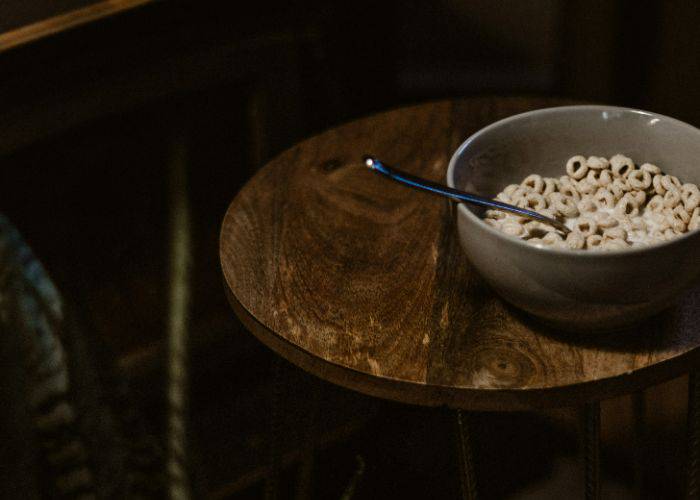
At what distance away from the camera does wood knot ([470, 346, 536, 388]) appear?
0.53 meters

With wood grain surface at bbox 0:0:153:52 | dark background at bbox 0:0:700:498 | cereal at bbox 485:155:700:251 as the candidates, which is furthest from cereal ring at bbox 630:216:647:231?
wood grain surface at bbox 0:0:153:52

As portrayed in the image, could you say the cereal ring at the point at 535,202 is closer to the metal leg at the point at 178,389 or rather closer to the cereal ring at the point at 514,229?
the cereal ring at the point at 514,229

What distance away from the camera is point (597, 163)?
0.66 meters

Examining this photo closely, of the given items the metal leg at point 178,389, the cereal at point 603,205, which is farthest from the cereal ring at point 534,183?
the metal leg at point 178,389

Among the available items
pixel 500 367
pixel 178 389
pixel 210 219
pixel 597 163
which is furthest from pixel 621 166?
pixel 210 219

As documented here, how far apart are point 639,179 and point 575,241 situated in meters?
0.13

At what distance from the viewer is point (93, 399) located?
18.4 inches

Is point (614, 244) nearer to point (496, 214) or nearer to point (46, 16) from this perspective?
point (496, 214)

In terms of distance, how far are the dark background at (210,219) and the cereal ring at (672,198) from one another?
1.85 feet

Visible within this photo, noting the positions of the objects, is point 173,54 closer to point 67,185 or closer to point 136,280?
point 67,185

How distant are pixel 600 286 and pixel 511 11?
2087 mm

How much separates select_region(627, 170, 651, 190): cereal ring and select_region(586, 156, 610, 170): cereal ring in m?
0.03

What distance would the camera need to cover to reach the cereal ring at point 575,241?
21.9 inches

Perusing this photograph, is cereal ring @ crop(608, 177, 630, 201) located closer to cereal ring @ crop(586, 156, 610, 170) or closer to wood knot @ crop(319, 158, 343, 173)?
cereal ring @ crop(586, 156, 610, 170)
